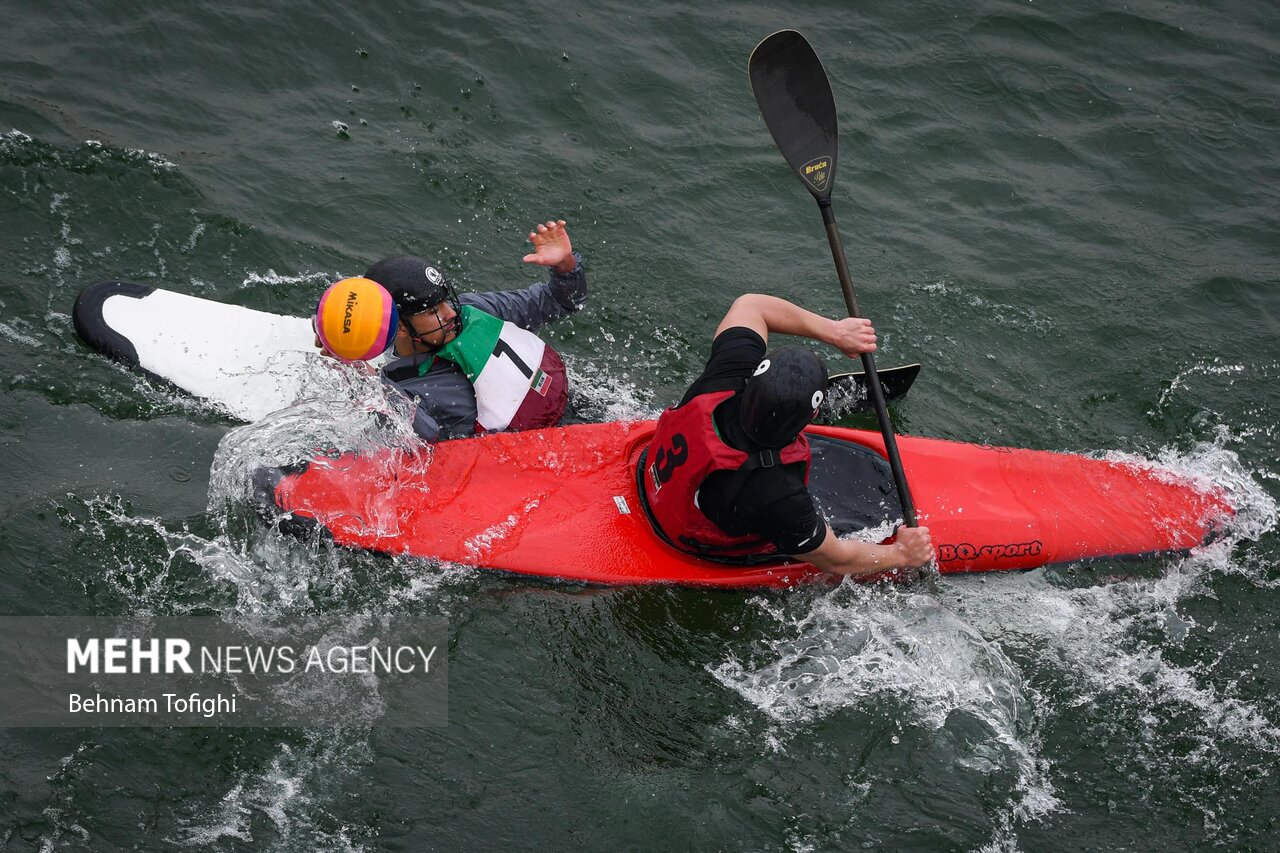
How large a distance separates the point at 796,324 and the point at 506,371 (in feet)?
4.29

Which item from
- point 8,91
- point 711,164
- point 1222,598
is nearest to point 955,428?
point 1222,598

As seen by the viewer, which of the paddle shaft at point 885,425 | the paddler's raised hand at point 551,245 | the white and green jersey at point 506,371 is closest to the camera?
the paddle shaft at point 885,425

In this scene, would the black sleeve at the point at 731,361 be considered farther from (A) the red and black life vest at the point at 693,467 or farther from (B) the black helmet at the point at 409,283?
(B) the black helmet at the point at 409,283

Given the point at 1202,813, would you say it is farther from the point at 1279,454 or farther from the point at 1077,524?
the point at 1279,454

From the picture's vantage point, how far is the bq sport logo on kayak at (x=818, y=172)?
5.36 metres

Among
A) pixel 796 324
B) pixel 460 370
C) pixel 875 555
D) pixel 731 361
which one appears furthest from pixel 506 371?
pixel 875 555

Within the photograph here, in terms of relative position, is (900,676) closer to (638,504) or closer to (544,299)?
(638,504)

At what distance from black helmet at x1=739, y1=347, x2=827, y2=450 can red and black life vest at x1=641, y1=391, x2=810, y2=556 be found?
145 millimetres

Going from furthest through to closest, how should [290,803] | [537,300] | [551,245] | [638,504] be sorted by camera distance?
[537,300] < [551,245] < [638,504] < [290,803]

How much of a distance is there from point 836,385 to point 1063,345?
1.80 meters

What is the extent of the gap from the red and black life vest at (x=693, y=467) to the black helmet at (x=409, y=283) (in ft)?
3.63

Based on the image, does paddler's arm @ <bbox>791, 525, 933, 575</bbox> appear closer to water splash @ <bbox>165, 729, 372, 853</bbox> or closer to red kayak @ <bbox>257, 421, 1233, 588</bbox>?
red kayak @ <bbox>257, 421, 1233, 588</bbox>

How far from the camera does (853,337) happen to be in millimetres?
4543

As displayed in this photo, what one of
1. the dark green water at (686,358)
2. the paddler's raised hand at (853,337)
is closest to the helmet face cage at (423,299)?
the dark green water at (686,358)
